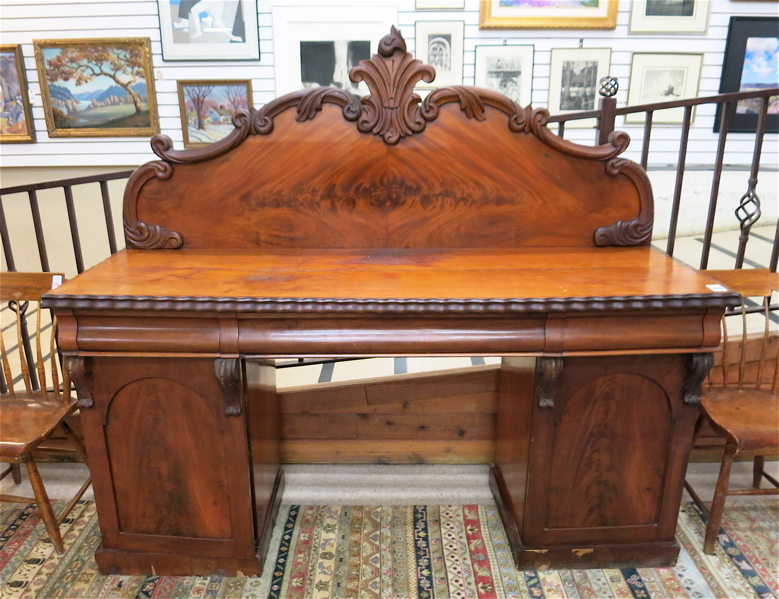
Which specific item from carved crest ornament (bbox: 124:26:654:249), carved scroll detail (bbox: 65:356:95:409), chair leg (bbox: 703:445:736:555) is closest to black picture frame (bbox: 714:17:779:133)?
carved crest ornament (bbox: 124:26:654:249)

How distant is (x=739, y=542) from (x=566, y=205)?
1461mm

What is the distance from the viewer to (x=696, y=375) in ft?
5.82

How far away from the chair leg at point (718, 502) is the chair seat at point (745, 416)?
88 millimetres

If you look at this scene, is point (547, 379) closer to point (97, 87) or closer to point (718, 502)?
point (718, 502)

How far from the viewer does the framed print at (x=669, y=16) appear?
4.18m

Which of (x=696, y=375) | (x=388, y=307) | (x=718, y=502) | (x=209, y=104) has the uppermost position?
(x=209, y=104)

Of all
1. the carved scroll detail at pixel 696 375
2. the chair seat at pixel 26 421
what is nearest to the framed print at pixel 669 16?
the carved scroll detail at pixel 696 375

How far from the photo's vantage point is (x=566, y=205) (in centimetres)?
207

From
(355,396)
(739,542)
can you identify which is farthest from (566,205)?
(739,542)

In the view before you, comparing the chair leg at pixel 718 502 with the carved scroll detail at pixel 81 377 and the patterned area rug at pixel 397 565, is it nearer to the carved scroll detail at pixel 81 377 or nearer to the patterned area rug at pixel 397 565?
the patterned area rug at pixel 397 565

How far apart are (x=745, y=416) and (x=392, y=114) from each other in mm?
1683

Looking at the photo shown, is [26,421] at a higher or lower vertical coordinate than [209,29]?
lower

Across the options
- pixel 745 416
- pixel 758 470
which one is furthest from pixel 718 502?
pixel 758 470

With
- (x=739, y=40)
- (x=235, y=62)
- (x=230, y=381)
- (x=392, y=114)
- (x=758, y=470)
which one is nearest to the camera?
(x=230, y=381)
